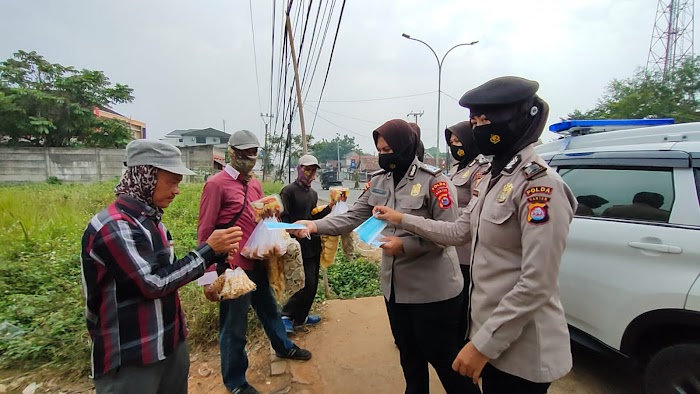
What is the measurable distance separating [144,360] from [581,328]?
8.68 feet

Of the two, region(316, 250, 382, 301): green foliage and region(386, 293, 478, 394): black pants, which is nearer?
region(386, 293, 478, 394): black pants

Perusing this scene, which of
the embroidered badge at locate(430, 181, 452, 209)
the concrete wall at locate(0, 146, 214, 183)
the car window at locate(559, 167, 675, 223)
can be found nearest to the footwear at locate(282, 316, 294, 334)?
the embroidered badge at locate(430, 181, 452, 209)

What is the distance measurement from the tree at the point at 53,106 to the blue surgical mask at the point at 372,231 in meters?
21.8

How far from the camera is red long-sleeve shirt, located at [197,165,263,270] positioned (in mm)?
2367

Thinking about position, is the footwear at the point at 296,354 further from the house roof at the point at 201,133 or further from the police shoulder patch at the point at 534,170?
the house roof at the point at 201,133

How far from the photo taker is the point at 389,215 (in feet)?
6.14

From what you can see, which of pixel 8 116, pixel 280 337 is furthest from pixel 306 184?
pixel 8 116

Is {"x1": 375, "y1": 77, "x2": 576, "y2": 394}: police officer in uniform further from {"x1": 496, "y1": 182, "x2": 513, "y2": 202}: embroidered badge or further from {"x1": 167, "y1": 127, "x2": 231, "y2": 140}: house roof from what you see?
{"x1": 167, "y1": 127, "x2": 231, "y2": 140}: house roof

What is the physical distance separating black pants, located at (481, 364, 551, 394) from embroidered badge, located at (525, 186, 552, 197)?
691 millimetres

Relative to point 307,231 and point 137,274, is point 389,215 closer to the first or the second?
point 307,231

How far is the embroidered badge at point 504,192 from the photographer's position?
1.32 m

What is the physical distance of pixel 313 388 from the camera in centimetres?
269

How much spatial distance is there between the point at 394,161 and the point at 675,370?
1899 mm

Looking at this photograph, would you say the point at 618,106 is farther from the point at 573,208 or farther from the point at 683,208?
the point at 573,208
